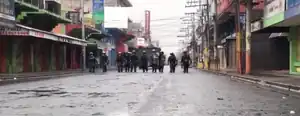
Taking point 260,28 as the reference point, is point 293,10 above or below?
above

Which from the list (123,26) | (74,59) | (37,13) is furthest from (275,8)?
(123,26)

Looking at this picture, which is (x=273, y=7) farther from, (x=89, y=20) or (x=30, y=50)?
(x=89, y=20)

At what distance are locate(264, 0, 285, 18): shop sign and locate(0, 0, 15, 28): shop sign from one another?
50.8ft

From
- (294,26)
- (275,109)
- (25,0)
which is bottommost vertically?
(275,109)

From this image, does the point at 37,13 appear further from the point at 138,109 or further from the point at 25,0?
the point at 138,109

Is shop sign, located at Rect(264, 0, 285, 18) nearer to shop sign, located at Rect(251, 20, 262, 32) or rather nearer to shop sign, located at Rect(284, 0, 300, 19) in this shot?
shop sign, located at Rect(251, 20, 262, 32)

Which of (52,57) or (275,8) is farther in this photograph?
(52,57)

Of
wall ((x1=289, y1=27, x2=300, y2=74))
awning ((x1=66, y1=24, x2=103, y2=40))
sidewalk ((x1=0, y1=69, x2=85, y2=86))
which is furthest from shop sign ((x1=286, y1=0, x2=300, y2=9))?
awning ((x1=66, y1=24, x2=103, y2=40))

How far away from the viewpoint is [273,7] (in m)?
27.8

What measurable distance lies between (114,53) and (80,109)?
79.6m

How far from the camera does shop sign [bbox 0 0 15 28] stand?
30828mm

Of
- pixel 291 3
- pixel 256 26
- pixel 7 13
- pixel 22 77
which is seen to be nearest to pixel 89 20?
pixel 7 13

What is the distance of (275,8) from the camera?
2709 cm

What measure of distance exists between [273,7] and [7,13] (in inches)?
641
